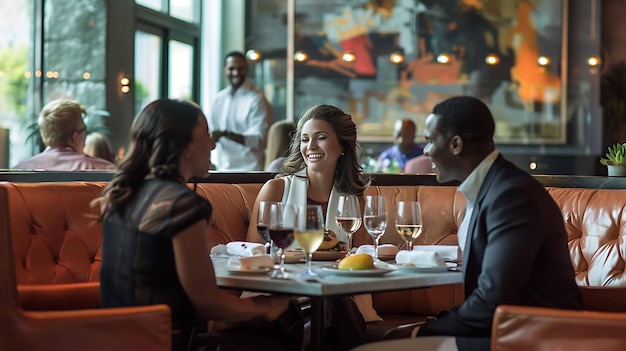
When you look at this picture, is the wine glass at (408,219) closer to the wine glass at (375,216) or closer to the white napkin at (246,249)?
the wine glass at (375,216)

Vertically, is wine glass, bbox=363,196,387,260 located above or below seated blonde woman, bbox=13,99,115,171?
below

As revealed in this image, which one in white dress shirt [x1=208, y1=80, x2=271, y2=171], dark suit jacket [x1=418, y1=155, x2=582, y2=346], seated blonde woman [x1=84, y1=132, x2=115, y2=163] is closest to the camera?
dark suit jacket [x1=418, y1=155, x2=582, y2=346]

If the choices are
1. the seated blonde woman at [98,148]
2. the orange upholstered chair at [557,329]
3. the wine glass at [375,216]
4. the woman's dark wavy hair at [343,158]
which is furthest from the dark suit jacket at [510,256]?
the seated blonde woman at [98,148]

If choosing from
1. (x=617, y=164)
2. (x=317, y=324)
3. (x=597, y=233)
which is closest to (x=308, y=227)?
(x=317, y=324)

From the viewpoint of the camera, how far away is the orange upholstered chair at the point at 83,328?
2.55 meters

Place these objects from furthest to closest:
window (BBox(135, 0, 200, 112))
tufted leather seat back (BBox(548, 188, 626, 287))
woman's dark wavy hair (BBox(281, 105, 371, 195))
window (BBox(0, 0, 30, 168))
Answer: window (BBox(135, 0, 200, 112)), window (BBox(0, 0, 30, 168)), woman's dark wavy hair (BBox(281, 105, 371, 195)), tufted leather seat back (BBox(548, 188, 626, 287))

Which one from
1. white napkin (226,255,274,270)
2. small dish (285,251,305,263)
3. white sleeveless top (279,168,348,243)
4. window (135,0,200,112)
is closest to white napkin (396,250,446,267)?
small dish (285,251,305,263)

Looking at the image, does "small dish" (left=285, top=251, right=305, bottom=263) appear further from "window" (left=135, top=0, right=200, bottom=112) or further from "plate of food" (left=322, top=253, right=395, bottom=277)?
"window" (left=135, top=0, right=200, bottom=112)

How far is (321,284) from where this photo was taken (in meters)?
2.54

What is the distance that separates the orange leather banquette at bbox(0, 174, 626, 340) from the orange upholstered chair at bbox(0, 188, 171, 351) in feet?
1.53

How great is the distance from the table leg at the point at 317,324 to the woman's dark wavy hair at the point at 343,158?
1316 millimetres

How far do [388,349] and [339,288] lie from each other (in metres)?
0.31

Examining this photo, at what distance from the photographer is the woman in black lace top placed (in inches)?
100

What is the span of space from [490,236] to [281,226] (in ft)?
1.95
